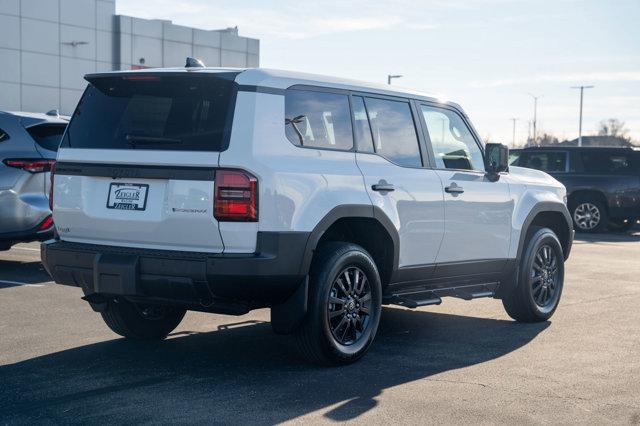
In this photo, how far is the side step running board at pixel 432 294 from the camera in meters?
7.40

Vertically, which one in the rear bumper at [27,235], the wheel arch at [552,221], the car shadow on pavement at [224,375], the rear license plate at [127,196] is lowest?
the car shadow on pavement at [224,375]

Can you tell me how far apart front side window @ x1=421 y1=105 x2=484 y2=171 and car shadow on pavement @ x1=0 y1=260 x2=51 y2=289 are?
4.75 meters

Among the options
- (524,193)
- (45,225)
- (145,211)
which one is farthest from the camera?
(45,225)

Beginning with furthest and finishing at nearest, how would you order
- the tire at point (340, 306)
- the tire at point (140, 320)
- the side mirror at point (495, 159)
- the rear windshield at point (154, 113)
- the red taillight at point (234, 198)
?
the side mirror at point (495, 159), the tire at point (140, 320), the tire at point (340, 306), the rear windshield at point (154, 113), the red taillight at point (234, 198)

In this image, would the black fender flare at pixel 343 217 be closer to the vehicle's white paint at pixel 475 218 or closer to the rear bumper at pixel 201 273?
the rear bumper at pixel 201 273

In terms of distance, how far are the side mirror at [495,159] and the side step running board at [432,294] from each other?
2.99ft

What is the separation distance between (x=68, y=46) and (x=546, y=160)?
118 feet

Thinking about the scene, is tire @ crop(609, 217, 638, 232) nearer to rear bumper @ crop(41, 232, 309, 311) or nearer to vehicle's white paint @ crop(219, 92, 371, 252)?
vehicle's white paint @ crop(219, 92, 371, 252)

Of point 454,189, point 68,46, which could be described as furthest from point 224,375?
point 68,46

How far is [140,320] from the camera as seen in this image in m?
7.38

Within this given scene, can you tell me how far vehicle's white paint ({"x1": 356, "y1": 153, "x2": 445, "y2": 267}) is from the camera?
6.89 metres

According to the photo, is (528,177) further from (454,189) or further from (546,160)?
(546,160)

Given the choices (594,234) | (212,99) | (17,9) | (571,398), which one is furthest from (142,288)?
(17,9)

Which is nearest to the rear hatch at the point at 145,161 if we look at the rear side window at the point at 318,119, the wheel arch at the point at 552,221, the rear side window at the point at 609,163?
the rear side window at the point at 318,119
